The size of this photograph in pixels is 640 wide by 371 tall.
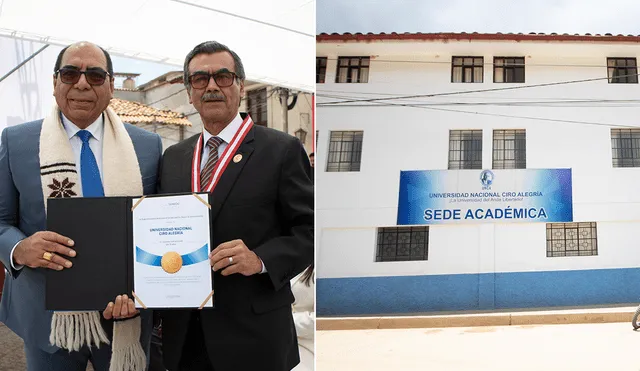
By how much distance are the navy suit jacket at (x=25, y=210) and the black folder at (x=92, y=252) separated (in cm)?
11

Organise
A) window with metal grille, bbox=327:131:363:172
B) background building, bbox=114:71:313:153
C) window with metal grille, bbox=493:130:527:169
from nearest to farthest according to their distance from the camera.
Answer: background building, bbox=114:71:313:153
window with metal grille, bbox=327:131:363:172
window with metal grille, bbox=493:130:527:169

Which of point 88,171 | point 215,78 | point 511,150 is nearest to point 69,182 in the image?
point 88,171

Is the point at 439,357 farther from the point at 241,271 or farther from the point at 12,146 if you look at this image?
the point at 12,146

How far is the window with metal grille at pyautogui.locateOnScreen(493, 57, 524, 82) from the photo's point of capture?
348 centimetres

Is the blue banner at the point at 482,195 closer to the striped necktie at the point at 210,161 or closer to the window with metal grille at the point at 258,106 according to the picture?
the window with metal grille at the point at 258,106

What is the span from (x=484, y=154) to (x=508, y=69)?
491 mm

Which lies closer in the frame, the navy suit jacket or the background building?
the navy suit jacket

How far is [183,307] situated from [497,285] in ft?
8.01

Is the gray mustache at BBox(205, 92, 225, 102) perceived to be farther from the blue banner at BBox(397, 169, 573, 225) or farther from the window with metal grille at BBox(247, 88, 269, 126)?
the blue banner at BBox(397, 169, 573, 225)

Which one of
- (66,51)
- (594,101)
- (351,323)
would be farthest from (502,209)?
(66,51)

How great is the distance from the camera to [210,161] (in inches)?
67.8

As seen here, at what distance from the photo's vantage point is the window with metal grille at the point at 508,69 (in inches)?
137

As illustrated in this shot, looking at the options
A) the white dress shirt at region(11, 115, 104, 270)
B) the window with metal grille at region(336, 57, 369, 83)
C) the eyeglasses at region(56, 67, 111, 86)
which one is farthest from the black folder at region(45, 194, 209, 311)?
the window with metal grille at region(336, 57, 369, 83)

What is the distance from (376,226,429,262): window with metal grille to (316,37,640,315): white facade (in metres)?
0.04
